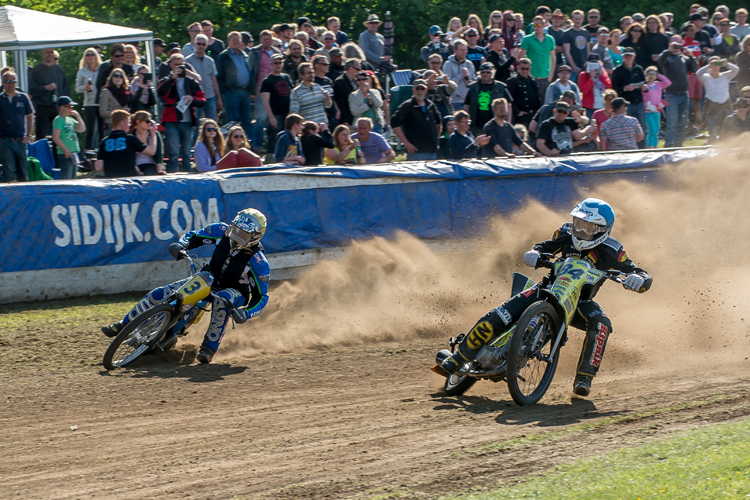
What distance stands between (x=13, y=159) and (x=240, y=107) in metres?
4.31

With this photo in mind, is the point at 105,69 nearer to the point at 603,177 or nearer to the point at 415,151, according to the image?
the point at 415,151

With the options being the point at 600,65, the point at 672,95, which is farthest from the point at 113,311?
the point at 672,95

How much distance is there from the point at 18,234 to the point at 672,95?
13.0 m

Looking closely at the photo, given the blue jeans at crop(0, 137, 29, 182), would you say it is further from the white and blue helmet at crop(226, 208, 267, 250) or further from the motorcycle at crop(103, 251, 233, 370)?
the white and blue helmet at crop(226, 208, 267, 250)

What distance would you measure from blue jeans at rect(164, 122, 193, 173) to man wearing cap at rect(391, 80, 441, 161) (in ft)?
11.2

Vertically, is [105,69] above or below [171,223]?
above

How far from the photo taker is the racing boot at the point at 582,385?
7.91m

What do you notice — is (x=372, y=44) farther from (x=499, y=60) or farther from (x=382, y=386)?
(x=382, y=386)

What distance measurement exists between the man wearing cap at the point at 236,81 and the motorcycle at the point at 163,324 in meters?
7.65

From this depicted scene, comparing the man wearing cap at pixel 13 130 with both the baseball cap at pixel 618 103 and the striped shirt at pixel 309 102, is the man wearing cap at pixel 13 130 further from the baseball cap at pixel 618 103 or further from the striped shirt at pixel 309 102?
the baseball cap at pixel 618 103

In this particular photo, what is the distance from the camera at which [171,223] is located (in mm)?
12117

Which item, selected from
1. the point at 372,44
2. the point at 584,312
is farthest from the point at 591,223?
the point at 372,44

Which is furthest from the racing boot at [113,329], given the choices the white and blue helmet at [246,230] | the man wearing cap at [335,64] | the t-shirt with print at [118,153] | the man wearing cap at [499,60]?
the man wearing cap at [499,60]

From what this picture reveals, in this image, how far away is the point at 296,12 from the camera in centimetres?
2505
